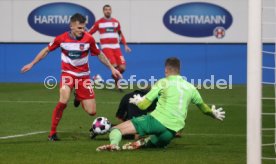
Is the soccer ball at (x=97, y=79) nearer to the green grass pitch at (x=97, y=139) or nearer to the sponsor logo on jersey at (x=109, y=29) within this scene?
the sponsor logo on jersey at (x=109, y=29)

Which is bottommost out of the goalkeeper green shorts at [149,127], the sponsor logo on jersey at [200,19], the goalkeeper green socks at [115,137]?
the goalkeeper green socks at [115,137]

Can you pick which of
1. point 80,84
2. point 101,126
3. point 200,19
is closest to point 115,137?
point 101,126

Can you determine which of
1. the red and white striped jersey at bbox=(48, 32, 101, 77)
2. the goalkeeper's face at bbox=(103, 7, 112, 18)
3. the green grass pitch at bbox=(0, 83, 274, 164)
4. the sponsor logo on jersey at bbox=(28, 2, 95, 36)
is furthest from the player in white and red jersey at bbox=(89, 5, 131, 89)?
the red and white striped jersey at bbox=(48, 32, 101, 77)

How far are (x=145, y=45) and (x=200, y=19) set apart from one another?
6.46ft

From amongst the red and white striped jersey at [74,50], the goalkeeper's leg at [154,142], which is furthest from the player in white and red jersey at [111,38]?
the goalkeeper's leg at [154,142]

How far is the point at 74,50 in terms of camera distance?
12.0 meters

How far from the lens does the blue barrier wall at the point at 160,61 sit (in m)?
24.3

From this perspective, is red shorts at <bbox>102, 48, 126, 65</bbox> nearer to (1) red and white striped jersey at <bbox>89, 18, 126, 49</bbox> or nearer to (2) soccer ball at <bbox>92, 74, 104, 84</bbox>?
(1) red and white striped jersey at <bbox>89, 18, 126, 49</bbox>

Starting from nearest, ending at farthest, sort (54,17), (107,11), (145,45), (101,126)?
1. (101,126)
2. (107,11)
3. (145,45)
4. (54,17)

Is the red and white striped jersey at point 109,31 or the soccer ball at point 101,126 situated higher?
the red and white striped jersey at point 109,31

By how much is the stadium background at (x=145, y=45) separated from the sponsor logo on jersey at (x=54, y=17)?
0.45 ft

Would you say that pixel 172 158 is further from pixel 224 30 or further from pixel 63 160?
pixel 224 30

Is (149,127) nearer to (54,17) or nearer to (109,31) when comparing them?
(109,31)

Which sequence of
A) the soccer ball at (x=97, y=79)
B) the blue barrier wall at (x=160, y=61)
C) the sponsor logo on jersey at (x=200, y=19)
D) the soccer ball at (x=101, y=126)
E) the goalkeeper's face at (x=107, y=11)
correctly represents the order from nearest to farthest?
the soccer ball at (x=101, y=126) < the goalkeeper's face at (x=107, y=11) < the soccer ball at (x=97, y=79) < the blue barrier wall at (x=160, y=61) < the sponsor logo on jersey at (x=200, y=19)
